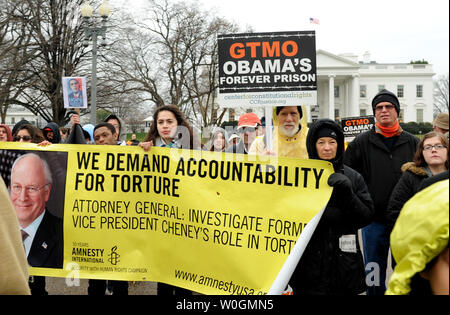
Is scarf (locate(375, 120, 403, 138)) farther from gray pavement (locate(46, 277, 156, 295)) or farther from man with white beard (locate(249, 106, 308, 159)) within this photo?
gray pavement (locate(46, 277, 156, 295))

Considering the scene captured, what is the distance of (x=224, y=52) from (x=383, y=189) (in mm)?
2053

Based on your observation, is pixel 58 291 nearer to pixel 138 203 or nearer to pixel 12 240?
pixel 138 203

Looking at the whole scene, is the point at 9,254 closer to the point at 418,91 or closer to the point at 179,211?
the point at 179,211

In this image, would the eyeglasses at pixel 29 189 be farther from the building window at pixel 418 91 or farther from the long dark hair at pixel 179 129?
the building window at pixel 418 91

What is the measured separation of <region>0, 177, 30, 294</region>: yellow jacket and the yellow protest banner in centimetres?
217

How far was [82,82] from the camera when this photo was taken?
5.87 m

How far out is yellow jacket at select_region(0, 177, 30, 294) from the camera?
5.18 feet

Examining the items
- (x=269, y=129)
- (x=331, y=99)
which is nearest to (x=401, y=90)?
(x=331, y=99)

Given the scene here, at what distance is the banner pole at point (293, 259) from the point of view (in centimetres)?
334

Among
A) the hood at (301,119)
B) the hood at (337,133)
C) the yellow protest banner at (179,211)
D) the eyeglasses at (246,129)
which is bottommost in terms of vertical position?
the yellow protest banner at (179,211)

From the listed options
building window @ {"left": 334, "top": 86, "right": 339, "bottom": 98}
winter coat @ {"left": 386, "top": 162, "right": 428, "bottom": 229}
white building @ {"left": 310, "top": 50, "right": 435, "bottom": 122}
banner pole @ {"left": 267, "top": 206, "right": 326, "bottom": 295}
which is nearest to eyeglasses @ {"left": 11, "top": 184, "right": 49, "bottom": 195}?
banner pole @ {"left": 267, "top": 206, "right": 326, "bottom": 295}

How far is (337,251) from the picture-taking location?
338 centimetres

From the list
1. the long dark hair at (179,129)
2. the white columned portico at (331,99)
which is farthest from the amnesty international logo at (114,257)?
the white columned portico at (331,99)
